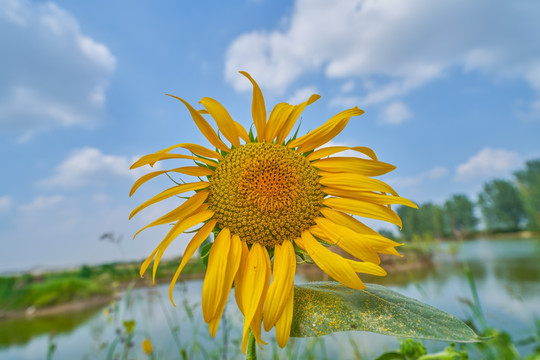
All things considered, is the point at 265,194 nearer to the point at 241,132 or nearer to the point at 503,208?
the point at 241,132

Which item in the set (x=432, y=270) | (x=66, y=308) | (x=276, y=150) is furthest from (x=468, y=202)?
(x=276, y=150)

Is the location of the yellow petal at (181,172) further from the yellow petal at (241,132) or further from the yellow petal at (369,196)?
the yellow petal at (369,196)

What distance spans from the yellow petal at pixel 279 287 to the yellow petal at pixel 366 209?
0.22 meters

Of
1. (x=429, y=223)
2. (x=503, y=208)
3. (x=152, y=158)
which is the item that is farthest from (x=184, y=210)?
(x=503, y=208)

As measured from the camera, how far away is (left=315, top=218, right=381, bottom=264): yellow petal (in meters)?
0.84

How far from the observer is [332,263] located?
2.63 feet

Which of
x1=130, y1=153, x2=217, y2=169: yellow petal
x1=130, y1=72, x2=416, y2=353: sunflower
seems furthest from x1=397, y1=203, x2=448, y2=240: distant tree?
x1=130, y1=153, x2=217, y2=169: yellow petal

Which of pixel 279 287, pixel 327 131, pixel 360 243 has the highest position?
pixel 327 131

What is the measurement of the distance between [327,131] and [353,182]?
0.57 ft

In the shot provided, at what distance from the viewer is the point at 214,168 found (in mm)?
965

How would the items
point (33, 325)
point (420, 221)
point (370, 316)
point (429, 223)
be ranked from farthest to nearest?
point (429, 223), point (420, 221), point (33, 325), point (370, 316)

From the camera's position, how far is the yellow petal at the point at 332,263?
0.76m

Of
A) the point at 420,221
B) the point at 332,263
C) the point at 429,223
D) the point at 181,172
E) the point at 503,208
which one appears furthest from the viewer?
the point at 503,208

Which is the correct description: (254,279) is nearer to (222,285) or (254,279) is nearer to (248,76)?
(222,285)
